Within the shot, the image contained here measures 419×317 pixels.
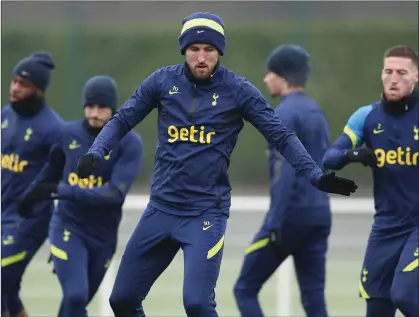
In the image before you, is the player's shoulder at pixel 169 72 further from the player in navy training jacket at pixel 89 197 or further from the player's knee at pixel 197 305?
the player in navy training jacket at pixel 89 197

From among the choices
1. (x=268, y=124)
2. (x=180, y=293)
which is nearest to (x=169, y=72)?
(x=268, y=124)

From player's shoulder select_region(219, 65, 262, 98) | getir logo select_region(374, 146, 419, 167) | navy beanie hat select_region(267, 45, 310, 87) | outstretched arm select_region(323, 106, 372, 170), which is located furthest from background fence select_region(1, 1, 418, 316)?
player's shoulder select_region(219, 65, 262, 98)

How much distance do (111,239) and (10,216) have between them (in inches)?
38.5

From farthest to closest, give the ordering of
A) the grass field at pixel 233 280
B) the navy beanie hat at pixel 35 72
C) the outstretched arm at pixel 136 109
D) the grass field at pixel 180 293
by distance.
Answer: the grass field at pixel 233 280, the grass field at pixel 180 293, the navy beanie hat at pixel 35 72, the outstretched arm at pixel 136 109

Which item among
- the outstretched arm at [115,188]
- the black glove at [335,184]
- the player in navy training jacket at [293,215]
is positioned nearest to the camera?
the black glove at [335,184]

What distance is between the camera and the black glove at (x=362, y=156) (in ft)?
27.9

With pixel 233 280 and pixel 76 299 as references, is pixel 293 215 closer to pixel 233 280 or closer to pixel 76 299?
pixel 76 299

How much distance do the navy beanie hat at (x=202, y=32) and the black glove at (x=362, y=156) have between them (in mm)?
1287

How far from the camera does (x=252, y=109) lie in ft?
25.4

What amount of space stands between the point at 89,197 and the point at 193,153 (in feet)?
5.47

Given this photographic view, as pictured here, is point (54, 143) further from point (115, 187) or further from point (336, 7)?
point (336, 7)

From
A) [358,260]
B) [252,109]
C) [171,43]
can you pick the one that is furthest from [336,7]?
[252,109]

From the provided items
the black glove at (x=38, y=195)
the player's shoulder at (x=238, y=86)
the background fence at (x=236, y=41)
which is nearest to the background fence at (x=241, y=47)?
the background fence at (x=236, y=41)

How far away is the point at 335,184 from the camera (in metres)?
7.42
